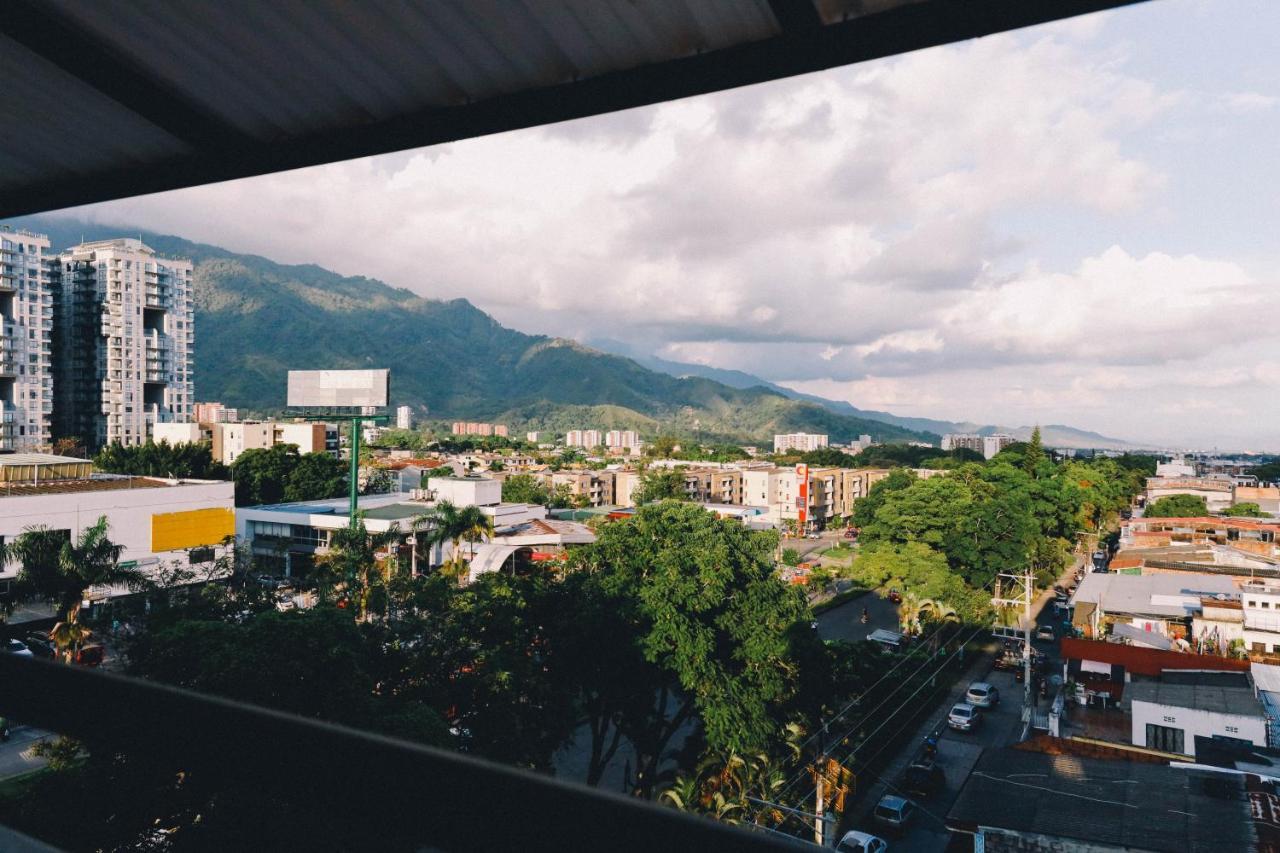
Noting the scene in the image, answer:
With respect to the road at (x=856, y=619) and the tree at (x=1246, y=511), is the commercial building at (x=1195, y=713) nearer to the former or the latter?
the road at (x=856, y=619)

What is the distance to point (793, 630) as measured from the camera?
10.1 metres

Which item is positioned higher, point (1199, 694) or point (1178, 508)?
point (1178, 508)

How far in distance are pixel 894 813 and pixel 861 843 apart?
4.27 feet

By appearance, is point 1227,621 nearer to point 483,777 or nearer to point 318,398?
point 483,777

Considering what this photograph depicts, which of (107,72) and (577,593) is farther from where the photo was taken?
(577,593)

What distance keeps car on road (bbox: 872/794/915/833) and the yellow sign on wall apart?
18955 mm

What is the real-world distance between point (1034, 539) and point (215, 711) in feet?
86.6

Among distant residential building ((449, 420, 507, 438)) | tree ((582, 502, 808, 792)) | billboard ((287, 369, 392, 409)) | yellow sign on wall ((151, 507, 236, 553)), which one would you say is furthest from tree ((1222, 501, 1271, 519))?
distant residential building ((449, 420, 507, 438))

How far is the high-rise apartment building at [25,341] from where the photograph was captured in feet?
139

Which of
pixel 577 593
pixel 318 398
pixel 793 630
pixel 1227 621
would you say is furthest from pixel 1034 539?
pixel 318 398

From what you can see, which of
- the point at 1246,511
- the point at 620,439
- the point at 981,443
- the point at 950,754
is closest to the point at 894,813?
the point at 950,754

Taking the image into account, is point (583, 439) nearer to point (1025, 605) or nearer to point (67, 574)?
point (1025, 605)

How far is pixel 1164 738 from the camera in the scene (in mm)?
11625

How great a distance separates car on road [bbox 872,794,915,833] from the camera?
1028 cm
